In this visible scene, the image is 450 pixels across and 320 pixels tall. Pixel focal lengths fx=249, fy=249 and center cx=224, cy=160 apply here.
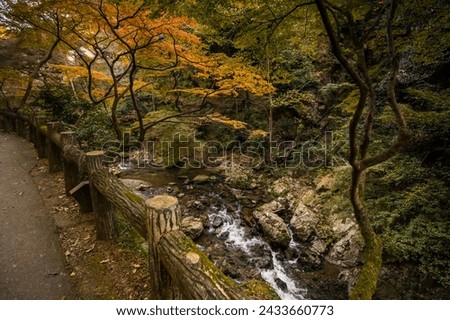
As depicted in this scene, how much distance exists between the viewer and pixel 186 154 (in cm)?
1159

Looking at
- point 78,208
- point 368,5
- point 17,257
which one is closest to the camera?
point 17,257

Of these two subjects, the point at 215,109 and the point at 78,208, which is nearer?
the point at 78,208

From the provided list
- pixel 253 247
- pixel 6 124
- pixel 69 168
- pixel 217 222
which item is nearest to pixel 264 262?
pixel 253 247

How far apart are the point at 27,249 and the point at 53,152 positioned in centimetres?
264

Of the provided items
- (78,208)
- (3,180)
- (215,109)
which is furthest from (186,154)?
(78,208)

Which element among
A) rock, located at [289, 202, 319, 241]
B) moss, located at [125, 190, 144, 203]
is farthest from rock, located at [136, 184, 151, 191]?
moss, located at [125, 190, 144, 203]

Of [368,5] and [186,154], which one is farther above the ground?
[368,5]

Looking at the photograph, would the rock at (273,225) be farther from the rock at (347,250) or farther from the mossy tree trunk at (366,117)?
the mossy tree trunk at (366,117)

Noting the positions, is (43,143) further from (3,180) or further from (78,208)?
(78,208)

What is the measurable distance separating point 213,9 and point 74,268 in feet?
11.5

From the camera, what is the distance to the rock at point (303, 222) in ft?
21.7

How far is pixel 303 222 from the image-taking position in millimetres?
6957

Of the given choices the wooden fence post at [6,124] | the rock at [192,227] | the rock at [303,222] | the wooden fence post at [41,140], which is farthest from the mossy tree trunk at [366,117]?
the wooden fence post at [6,124]

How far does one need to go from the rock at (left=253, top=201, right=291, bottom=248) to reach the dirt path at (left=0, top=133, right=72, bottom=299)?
483cm
